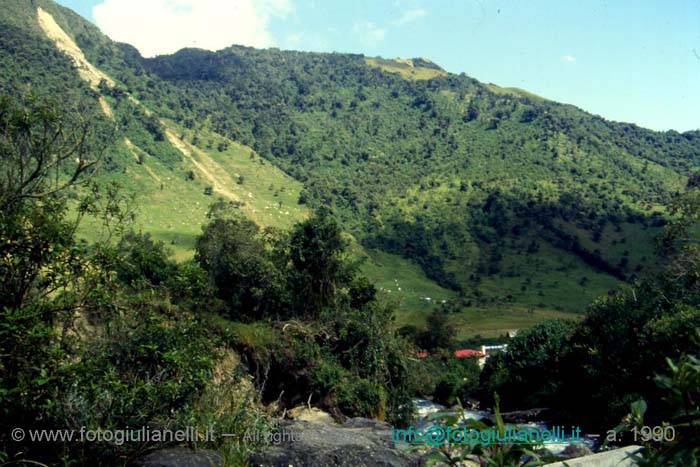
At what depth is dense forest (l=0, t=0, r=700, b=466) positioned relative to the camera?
7.45 meters

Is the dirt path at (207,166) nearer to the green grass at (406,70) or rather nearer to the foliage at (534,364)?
the foliage at (534,364)

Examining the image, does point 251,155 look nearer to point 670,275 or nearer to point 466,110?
point 466,110

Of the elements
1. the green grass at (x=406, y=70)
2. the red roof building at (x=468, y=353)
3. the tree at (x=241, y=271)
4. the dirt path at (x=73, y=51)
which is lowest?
the red roof building at (x=468, y=353)

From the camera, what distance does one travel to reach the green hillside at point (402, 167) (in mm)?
82562

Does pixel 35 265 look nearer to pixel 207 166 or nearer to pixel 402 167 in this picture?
pixel 207 166

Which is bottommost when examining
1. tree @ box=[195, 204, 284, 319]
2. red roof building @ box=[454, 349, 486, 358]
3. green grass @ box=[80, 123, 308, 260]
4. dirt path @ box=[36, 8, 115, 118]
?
red roof building @ box=[454, 349, 486, 358]

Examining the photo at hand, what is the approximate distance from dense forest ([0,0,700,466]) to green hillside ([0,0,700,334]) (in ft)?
2.00

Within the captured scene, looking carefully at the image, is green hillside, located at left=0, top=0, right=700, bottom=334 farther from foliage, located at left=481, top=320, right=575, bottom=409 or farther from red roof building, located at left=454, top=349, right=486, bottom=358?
foliage, located at left=481, top=320, right=575, bottom=409

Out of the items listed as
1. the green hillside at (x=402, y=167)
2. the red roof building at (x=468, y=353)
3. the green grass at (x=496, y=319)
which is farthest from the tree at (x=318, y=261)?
the green grass at (x=496, y=319)

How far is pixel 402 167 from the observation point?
123375 millimetres

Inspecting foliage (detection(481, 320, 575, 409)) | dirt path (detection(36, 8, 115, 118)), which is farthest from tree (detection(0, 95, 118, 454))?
dirt path (detection(36, 8, 115, 118))

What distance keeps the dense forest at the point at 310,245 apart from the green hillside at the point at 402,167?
609 mm

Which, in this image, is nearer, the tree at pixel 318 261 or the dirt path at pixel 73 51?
the tree at pixel 318 261

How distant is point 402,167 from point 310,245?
101 meters
